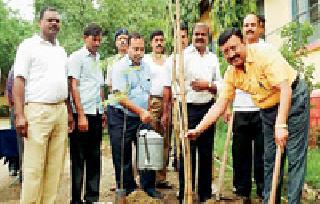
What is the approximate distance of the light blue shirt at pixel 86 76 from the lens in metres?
5.16

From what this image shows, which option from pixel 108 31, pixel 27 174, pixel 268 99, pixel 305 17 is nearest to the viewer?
pixel 268 99

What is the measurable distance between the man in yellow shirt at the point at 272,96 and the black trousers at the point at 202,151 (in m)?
0.89

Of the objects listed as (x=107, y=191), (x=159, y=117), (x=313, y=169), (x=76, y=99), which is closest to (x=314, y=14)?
(x=313, y=169)

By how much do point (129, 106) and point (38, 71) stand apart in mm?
955

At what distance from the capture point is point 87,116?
5301 millimetres

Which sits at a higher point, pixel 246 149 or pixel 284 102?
pixel 284 102

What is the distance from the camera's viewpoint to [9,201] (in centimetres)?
612

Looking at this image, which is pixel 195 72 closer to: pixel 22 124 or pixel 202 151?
pixel 202 151

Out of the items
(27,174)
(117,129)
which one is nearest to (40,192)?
(27,174)

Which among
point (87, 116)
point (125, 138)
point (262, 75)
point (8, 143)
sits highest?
point (262, 75)

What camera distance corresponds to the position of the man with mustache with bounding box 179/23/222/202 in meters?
5.09

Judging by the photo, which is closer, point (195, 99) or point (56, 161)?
point (56, 161)

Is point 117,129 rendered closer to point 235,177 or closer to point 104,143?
point 235,177

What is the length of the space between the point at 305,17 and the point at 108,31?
7394mm
